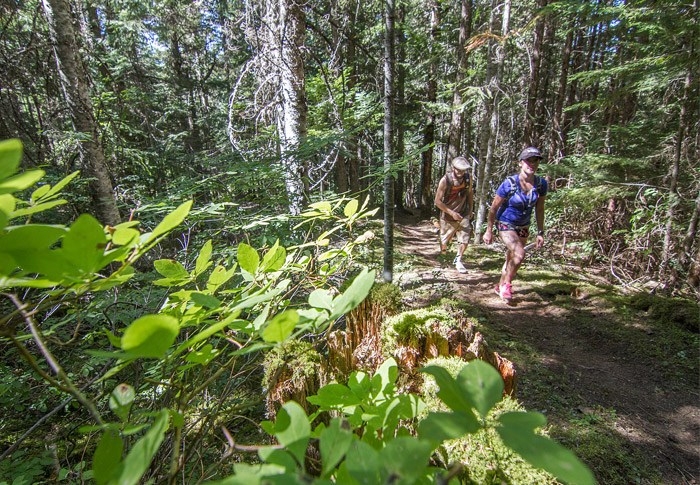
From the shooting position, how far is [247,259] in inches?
31.8

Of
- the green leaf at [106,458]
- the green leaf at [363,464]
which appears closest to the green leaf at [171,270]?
the green leaf at [106,458]

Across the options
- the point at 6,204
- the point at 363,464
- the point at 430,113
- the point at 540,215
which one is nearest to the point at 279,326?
Answer: the point at 363,464

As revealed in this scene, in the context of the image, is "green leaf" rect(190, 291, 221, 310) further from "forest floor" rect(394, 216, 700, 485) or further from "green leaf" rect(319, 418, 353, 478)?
"forest floor" rect(394, 216, 700, 485)

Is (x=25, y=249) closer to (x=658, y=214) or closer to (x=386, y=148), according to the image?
(x=386, y=148)

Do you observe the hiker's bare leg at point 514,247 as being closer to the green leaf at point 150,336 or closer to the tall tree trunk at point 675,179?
the tall tree trunk at point 675,179

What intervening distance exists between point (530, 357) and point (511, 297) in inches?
60.5

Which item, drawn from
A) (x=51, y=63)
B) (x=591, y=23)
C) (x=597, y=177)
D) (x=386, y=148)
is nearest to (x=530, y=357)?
(x=386, y=148)

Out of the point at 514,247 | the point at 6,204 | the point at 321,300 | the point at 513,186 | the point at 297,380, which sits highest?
the point at 6,204

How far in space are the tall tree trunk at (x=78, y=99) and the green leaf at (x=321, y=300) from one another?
4.37 metres

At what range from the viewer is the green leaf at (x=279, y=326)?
47 centimetres

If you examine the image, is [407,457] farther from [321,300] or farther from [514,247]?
[514,247]

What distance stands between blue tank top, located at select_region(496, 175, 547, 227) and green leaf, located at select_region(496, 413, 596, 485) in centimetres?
474

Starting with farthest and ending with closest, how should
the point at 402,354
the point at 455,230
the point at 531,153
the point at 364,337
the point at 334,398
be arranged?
the point at 455,230, the point at 531,153, the point at 364,337, the point at 402,354, the point at 334,398

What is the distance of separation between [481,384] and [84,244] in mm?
625
